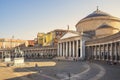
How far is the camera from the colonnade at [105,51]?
45.2 m

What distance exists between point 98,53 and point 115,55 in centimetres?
1095

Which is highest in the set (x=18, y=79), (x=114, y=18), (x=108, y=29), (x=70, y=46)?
(x=114, y=18)

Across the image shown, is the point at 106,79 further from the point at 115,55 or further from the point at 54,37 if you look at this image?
the point at 54,37

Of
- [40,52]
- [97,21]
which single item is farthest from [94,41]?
[40,52]

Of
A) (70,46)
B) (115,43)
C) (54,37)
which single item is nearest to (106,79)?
(115,43)

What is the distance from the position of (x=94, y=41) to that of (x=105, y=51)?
6.10m

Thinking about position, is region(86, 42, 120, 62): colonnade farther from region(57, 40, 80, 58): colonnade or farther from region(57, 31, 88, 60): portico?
region(57, 40, 80, 58): colonnade

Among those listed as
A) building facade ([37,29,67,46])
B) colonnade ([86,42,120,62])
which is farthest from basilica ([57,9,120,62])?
building facade ([37,29,67,46])

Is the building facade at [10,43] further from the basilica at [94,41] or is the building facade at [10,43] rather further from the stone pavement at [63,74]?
the stone pavement at [63,74]

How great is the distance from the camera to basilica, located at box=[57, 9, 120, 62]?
4738 centimetres

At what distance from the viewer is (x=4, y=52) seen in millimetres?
109312

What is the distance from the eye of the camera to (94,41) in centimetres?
5712

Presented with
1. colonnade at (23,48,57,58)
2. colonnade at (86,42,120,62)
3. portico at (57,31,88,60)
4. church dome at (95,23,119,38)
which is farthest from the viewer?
colonnade at (23,48,57,58)

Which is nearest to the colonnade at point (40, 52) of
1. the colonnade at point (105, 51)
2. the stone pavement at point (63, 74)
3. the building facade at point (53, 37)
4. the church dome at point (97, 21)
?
the building facade at point (53, 37)
